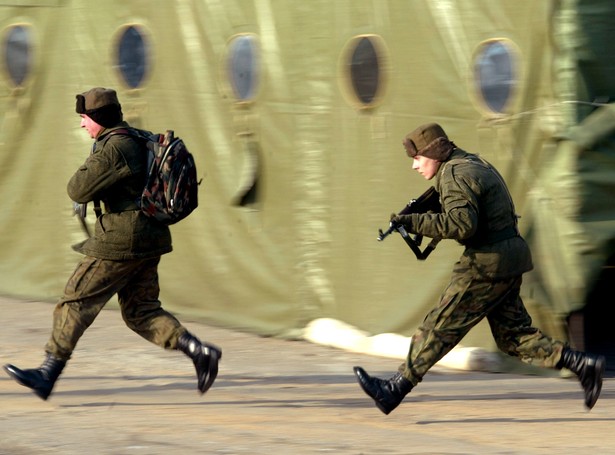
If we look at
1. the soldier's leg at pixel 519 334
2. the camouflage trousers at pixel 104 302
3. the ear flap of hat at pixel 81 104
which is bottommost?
the soldier's leg at pixel 519 334

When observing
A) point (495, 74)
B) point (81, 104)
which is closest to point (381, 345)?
point (495, 74)

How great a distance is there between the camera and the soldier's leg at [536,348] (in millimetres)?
7250

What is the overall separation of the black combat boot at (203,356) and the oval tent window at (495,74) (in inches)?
94.9

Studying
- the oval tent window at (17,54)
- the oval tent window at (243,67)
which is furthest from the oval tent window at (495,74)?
the oval tent window at (17,54)

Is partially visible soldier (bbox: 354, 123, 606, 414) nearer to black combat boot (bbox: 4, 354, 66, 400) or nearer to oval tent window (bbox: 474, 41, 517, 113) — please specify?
oval tent window (bbox: 474, 41, 517, 113)

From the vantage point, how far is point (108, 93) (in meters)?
7.65

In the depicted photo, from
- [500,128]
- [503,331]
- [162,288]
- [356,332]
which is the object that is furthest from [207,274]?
[503,331]

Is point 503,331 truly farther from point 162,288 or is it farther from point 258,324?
point 162,288

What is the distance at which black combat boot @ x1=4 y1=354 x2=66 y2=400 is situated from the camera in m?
7.54

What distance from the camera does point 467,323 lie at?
7.25 m

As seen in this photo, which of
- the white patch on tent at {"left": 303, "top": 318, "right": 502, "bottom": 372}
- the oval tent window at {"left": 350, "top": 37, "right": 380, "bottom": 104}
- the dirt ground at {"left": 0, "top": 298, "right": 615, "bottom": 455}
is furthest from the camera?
the oval tent window at {"left": 350, "top": 37, "right": 380, "bottom": 104}

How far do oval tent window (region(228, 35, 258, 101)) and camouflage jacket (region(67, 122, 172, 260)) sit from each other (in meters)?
2.70

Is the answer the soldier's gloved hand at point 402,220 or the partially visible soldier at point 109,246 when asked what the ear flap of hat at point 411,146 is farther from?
the partially visible soldier at point 109,246

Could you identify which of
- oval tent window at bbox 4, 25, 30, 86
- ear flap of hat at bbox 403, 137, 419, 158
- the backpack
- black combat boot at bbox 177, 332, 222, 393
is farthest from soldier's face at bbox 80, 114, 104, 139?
oval tent window at bbox 4, 25, 30, 86
